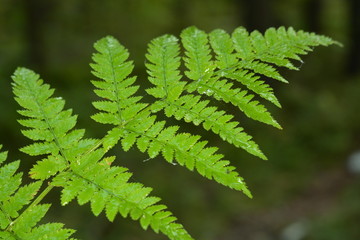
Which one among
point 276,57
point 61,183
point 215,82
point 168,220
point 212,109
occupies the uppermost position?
point 276,57

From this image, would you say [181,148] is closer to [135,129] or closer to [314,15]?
[135,129]

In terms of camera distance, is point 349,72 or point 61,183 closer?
point 61,183

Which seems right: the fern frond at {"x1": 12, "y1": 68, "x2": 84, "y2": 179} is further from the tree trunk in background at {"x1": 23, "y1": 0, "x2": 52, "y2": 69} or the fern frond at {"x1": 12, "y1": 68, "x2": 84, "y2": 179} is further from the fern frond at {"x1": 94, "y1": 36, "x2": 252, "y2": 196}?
the tree trunk in background at {"x1": 23, "y1": 0, "x2": 52, "y2": 69}

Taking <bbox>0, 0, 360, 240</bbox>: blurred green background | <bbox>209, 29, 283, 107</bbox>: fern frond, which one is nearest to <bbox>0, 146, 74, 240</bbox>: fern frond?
<bbox>209, 29, 283, 107</bbox>: fern frond

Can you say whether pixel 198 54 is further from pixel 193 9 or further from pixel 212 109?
pixel 193 9

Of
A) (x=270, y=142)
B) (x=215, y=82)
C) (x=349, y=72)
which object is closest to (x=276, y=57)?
(x=215, y=82)

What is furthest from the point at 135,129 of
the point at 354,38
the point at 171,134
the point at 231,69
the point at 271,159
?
the point at 354,38
